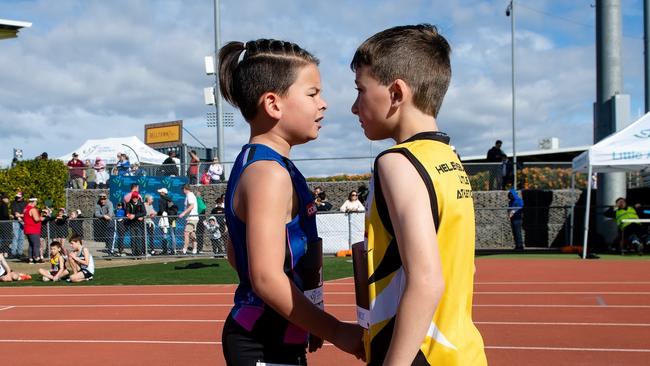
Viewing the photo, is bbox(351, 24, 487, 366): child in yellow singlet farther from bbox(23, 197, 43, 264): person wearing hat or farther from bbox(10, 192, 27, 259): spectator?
bbox(10, 192, 27, 259): spectator

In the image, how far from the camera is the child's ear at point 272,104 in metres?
2.10

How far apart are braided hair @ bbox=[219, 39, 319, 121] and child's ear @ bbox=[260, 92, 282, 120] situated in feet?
0.05

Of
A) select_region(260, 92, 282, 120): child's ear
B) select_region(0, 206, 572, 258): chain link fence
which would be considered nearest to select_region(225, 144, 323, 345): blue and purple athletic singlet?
select_region(260, 92, 282, 120): child's ear

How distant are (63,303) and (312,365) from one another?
601cm

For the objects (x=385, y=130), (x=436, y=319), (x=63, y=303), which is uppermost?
(x=385, y=130)

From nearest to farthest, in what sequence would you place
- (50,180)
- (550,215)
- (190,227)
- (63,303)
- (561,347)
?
1. (561,347)
2. (63,303)
3. (190,227)
4. (550,215)
5. (50,180)

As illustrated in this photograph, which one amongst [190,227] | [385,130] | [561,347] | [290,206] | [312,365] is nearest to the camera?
[385,130]

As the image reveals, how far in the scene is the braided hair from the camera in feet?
6.90

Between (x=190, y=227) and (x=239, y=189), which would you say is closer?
(x=239, y=189)

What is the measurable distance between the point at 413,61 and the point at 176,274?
12.6m

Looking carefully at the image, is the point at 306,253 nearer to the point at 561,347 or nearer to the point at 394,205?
the point at 394,205

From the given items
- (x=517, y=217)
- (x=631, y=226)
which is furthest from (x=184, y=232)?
(x=631, y=226)

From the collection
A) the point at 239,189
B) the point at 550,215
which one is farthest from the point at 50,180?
the point at 239,189

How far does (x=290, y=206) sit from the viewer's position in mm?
2010
